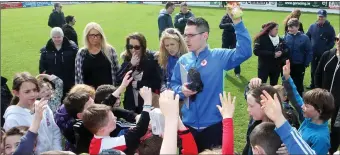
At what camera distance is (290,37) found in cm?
822

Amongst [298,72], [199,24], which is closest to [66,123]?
[199,24]

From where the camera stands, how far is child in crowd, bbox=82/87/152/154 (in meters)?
3.46

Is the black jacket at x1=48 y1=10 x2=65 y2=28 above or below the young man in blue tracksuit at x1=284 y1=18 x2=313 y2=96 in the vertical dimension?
above

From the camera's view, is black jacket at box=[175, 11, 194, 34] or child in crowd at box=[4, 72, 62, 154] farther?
black jacket at box=[175, 11, 194, 34]

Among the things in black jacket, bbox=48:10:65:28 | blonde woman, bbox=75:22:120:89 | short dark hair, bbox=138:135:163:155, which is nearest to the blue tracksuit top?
short dark hair, bbox=138:135:163:155

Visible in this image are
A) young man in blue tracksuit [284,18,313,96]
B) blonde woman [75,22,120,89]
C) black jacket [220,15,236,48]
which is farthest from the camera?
black jacket [220,15,236,48]

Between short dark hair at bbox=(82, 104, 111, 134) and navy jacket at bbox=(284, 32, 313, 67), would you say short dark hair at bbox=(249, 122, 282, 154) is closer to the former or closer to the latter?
short dark hair at bbox=(82, 104, 111, 134)

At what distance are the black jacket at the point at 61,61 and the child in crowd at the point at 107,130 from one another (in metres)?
3.56

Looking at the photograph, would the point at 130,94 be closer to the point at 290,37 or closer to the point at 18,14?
the point at 290,37

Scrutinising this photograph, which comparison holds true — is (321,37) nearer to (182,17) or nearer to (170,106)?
(182,17)

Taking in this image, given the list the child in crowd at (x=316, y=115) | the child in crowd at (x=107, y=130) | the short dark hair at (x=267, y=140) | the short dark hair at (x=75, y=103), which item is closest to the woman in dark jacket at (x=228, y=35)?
the child in crowd at (x=316, y=115)

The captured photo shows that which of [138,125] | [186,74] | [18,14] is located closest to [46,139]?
[138,125]

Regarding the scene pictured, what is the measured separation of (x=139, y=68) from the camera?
232 inches

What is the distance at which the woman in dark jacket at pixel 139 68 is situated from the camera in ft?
19.2
